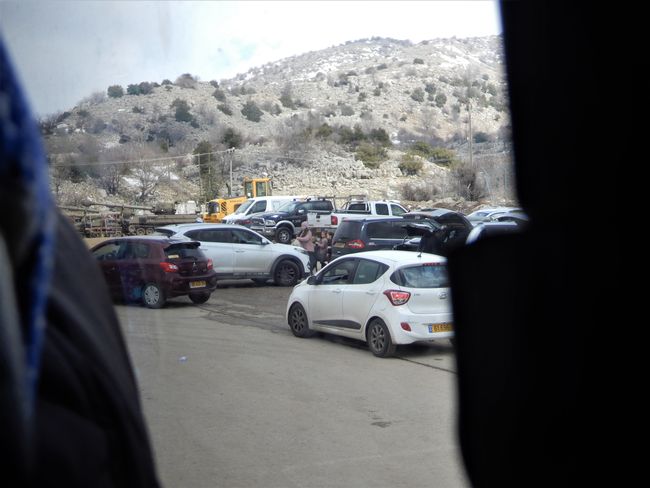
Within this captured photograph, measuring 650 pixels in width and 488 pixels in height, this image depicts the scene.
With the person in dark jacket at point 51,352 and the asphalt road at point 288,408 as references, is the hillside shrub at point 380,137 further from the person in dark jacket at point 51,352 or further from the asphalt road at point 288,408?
the person in dark jacket at point 51,352

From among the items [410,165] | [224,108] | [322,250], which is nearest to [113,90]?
[322,250]

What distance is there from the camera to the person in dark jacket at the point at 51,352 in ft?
2.18

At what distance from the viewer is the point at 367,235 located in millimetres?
19703

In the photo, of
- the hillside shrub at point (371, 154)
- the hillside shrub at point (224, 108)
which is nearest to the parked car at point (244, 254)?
the hillside shrub at point (371, 154)

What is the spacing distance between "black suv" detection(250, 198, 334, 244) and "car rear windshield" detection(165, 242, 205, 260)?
13.3 metres

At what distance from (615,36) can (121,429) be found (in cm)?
83

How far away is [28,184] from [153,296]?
44.2 feet

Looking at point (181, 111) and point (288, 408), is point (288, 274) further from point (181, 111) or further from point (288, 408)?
point (181, 111)

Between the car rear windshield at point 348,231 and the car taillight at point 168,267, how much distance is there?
20.9ft

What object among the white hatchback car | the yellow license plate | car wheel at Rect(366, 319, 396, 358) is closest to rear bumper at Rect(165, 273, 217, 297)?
the white hatchback car

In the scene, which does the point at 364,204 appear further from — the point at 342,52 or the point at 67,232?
the point at 342,52

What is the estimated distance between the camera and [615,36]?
893 millimetres

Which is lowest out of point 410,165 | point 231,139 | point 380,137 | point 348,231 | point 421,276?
point 421,276

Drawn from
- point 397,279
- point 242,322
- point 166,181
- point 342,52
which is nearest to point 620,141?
point 397,279
